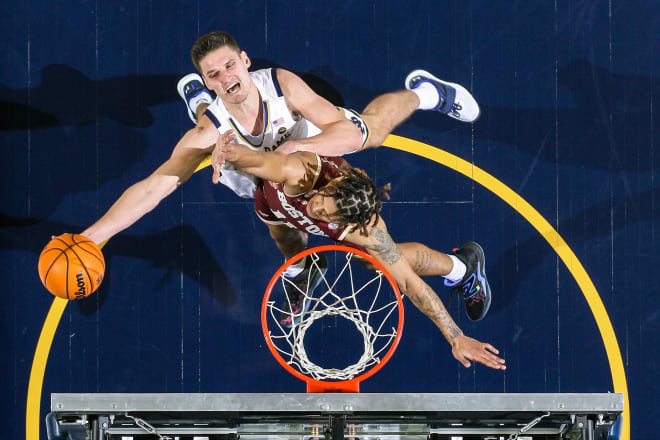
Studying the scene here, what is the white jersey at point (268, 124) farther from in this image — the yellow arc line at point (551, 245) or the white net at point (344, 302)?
the white net at point (344, 302)

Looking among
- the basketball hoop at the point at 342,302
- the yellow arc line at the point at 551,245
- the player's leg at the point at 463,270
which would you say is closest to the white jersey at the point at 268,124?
the yellow arc line at the point at 551,245

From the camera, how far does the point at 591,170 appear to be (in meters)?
6.09

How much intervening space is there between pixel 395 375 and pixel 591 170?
224cm

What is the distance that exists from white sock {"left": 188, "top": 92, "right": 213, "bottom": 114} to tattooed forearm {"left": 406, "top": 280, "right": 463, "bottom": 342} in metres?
2.16

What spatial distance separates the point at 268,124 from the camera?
5875mm

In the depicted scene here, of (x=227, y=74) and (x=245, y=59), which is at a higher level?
(x=245, y=59)

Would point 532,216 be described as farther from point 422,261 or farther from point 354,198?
point 354,198

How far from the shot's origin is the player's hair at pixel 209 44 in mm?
5871

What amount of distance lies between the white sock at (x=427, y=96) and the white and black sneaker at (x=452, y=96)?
0.02 metres

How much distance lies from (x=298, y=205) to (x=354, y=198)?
1.75 ft

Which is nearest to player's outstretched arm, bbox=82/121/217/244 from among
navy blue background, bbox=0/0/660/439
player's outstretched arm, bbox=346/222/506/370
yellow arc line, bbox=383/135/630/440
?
navy blue background, bbox=0/0/660/439

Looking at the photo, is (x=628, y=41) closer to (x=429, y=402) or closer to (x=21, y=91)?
(x=429, y=402)

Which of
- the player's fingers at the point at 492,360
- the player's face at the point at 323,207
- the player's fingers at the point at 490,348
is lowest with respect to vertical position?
the player's fingers at the point at 492,360

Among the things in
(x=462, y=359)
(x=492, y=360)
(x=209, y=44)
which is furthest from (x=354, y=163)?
(x=492, y=360)
